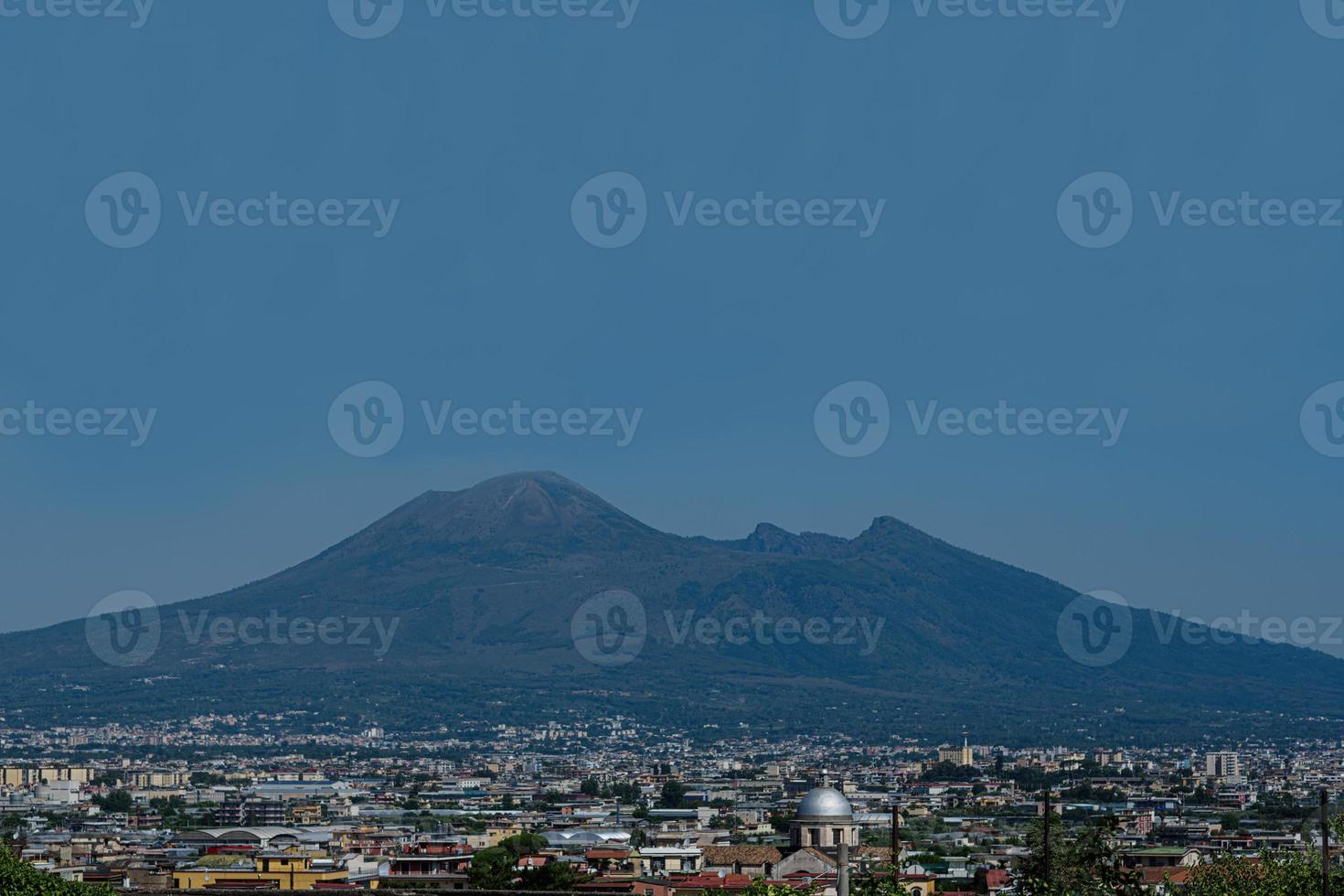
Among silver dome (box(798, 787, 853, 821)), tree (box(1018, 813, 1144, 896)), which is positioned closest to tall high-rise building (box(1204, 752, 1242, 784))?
silver dome (box(798, 787, 853, 821))

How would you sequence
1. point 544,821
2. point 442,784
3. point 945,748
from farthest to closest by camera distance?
point 945,748 < point 442,784 < point 544,821

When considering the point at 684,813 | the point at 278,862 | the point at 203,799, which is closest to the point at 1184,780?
the point at 684,813

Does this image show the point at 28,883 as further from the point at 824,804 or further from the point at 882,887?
the point at 824,804

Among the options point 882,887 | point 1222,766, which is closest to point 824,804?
point 882,887

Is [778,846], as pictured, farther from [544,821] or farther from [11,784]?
[11,784]

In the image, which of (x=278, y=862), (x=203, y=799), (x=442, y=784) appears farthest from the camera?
(x=442, y=784)

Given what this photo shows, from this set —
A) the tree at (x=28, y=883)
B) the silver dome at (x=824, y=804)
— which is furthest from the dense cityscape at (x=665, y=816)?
the tree at (x=28, y=883)

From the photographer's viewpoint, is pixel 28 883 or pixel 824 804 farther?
pixel 824 804
